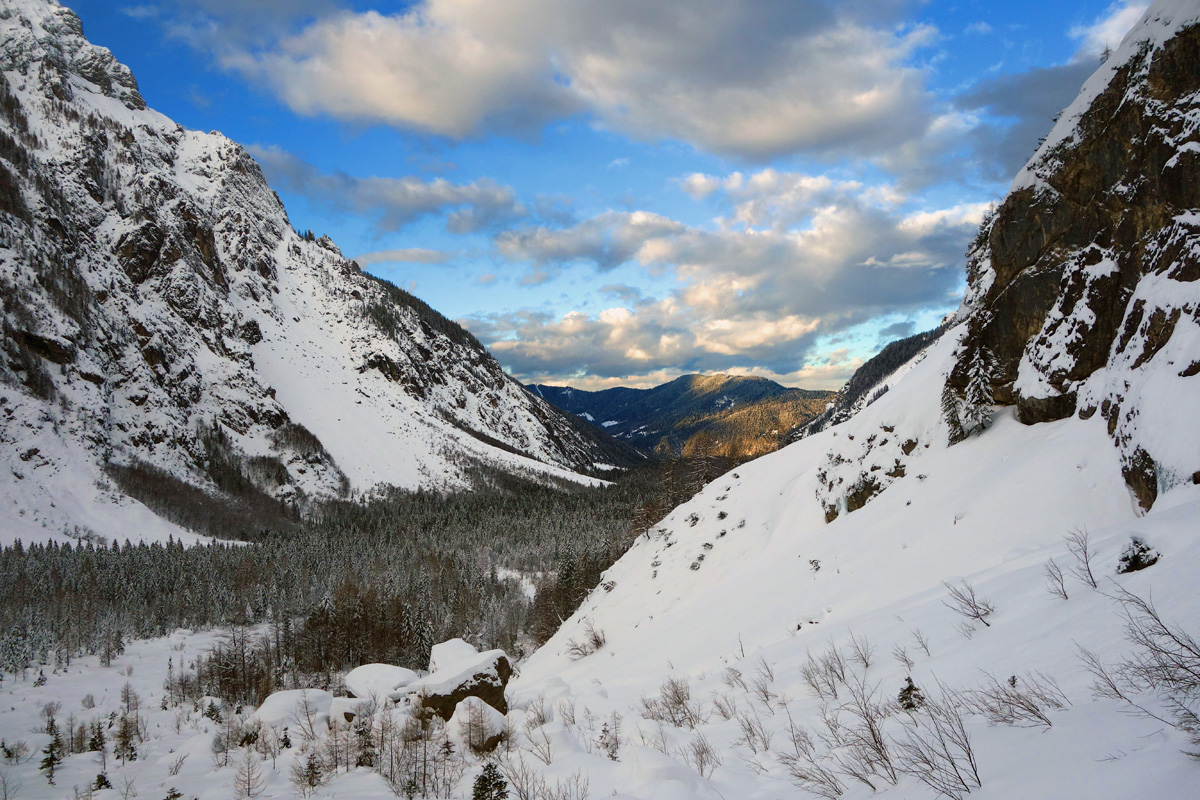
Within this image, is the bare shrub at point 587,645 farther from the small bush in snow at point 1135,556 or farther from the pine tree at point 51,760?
the small bush in snow at point 1135,556

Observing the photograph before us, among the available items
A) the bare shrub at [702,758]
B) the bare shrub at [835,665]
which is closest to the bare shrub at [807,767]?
the bare shrub at [702,758]

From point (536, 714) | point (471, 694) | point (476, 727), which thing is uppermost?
point (476, 727)

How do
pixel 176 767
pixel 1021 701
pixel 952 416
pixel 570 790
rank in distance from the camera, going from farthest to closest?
1. pixel 952 416
2. pixel 176 767
3. pixel 570 790
4. pixel 1021 701

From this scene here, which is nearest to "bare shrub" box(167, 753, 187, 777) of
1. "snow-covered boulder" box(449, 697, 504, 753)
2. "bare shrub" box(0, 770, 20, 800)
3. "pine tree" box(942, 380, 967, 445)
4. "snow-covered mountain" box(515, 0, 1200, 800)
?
"bare shrub" box(0, 770, 20, 800)

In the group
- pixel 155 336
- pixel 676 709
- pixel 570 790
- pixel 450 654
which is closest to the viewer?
pixel 570 790

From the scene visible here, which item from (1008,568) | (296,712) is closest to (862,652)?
(1008,568)

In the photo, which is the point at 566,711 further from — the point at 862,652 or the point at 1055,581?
the point at 1055,581

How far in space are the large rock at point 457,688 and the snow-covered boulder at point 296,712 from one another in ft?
7.25

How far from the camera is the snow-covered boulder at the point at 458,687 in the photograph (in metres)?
13.7

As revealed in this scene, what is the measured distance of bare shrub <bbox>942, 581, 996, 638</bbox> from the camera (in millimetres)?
8273

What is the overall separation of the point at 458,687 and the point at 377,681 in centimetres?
342

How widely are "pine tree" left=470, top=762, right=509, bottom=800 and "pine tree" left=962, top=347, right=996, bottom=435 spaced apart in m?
19.3

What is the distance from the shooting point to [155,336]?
121 m

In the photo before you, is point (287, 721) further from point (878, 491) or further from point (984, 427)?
point (984, 427)
